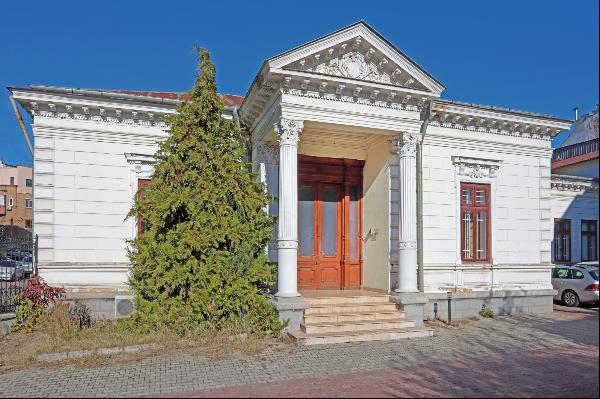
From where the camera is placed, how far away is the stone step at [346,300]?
8965 millimetres

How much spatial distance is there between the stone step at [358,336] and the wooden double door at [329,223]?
279cm

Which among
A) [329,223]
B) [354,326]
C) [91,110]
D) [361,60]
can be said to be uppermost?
[361,60]

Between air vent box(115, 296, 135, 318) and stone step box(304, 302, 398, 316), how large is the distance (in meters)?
3.84

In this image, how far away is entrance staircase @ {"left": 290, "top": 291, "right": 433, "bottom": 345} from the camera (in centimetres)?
810

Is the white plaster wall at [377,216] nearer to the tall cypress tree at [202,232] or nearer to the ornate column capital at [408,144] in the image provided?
the ornate column capital at [408,144]

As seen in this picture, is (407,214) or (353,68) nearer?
(353,68)

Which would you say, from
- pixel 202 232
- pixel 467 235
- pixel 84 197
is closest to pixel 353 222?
pixel 467 235

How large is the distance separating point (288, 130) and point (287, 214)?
1711 mm

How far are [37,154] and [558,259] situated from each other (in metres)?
17.5

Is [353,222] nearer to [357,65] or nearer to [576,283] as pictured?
[357,65]

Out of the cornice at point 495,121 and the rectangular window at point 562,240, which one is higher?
the cornice at point 495,121

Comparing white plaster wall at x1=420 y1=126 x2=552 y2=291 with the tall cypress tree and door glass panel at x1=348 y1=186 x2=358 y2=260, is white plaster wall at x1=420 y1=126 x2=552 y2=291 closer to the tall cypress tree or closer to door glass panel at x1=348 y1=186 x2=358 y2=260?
door glass panel at x1=348 y1=186 x2=358 y2=260

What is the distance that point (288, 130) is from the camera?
868cm

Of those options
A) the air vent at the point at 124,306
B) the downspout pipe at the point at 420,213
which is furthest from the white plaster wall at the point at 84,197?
the downspout pipe at the point at 420,213
